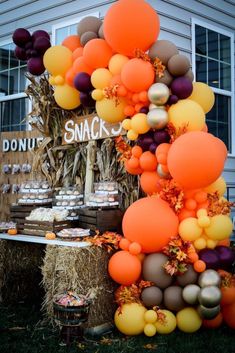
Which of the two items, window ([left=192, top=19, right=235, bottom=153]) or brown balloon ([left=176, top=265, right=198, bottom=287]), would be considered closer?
brown balloon ([left=176, top=265, right=198, bottom=287])

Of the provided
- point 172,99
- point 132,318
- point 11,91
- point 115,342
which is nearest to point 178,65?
point 172,99

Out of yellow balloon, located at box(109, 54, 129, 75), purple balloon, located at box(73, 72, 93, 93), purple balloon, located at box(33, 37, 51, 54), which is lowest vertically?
purple balloon, located at box(73, 72, 93, 93)

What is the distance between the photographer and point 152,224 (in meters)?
3.98

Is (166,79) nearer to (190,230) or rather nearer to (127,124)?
(127,124)

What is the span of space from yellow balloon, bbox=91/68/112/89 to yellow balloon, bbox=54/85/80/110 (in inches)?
22.9

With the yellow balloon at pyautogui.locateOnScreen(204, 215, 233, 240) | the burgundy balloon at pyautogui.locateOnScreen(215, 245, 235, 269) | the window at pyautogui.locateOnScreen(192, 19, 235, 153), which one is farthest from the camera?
the window at pyautogui.locateOnScreen(192, 19, 235, 153)

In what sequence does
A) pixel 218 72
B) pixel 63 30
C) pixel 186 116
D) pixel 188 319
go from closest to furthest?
pixel 188 319 < pixel 186 116 < pixel 63 30 < pixel 218 72

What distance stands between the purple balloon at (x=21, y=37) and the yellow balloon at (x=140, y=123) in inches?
71.6

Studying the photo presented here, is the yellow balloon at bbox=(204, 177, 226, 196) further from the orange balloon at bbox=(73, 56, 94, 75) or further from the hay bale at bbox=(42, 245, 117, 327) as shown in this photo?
the orange balloon at bbox=(73, 56, 94, 75)

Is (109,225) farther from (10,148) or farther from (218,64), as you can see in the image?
(218,64)

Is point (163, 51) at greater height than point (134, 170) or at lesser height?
greater

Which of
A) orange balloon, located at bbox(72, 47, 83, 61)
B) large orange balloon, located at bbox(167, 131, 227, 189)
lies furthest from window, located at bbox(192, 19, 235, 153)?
large orange balloon, located at bbox(167, 131, 227, 189)

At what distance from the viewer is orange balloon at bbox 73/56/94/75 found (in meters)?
4.73

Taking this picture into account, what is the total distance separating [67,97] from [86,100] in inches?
11.6
